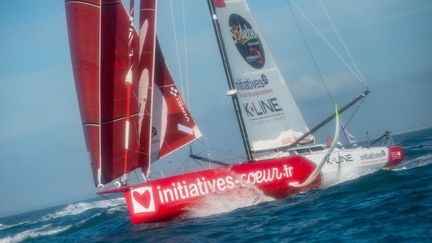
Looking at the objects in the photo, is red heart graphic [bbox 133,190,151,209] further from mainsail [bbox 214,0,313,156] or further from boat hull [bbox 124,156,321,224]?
mainsail [bbox 214,0,313,156]

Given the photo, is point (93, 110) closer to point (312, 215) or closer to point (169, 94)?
point (169, 94)

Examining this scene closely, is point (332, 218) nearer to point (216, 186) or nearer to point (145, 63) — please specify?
point (216, 186)

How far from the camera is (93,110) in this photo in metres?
13.0

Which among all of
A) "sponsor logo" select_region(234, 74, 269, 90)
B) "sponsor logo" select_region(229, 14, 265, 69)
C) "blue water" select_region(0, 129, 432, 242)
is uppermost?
"sponsor logo" select_region(229, 14, 265, 69)

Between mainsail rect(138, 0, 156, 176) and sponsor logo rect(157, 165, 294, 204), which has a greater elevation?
mainsail rect(138, 0, 156, 176)

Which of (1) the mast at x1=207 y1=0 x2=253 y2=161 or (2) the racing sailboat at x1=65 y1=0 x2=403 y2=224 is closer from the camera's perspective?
(2) the racing sailboat at x1=65 y1=0 x2=403 y2=224

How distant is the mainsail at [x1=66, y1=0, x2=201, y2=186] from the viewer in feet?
42.3

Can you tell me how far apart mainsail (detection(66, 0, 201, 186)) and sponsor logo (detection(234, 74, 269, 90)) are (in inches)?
108

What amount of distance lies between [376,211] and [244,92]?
7540 millimetres

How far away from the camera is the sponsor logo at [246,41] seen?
54.3 ft

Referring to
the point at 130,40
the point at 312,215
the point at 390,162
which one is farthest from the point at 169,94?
the point at 390,162

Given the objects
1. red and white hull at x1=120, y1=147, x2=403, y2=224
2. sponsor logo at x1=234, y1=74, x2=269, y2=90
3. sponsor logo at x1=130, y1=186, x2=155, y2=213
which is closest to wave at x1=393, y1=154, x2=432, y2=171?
red and white hull at x1=120, y1=147, x2=403, y2=224

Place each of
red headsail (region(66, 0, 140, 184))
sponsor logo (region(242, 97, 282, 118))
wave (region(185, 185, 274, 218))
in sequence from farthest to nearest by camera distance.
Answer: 1. sponsor logo (region(242, 97, 282, 118))
2. wave (region(185, 185, 274, 218))
3. red headsail (region(66, 0, 140, 184))

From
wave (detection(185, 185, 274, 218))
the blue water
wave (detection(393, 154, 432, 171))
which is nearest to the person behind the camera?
the blue water
